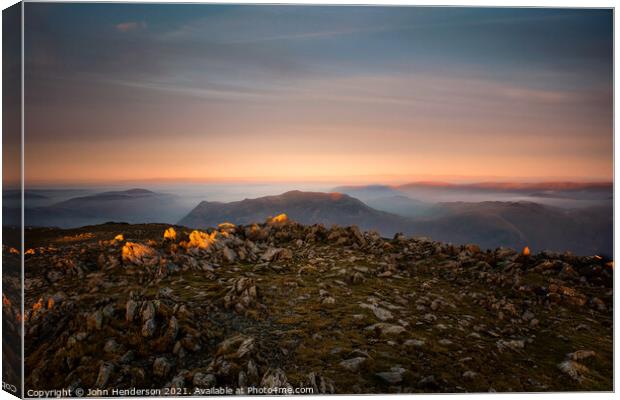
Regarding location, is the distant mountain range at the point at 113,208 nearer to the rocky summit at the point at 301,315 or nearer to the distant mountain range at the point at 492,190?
the rocky summit at the point at 301,315

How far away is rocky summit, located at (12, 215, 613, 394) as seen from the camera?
10.6 m

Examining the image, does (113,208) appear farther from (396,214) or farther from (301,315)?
(396,214)

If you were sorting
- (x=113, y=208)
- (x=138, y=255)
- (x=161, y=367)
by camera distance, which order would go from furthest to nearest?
(x=113, y=208) < (x=138, y=255) < (x=161, y=367)

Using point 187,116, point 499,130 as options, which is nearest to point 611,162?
point 499,130

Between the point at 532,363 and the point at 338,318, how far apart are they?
158 inches

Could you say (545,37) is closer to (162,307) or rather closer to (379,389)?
(379,389)

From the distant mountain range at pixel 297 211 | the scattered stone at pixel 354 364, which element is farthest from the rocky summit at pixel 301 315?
the distant mountain range at pixel 297 211

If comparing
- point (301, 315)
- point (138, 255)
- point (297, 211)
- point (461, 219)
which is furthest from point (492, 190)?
point (138, 255)

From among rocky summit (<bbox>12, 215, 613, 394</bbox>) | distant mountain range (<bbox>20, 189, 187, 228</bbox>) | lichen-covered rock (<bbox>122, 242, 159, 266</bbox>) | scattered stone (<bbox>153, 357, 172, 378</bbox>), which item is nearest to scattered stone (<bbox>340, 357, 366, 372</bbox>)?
rocky summit (<bbox>12, 215, 613, 394</bbox>)

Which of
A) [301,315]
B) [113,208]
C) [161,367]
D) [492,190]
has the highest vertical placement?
[492,190]

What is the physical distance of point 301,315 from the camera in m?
11.7

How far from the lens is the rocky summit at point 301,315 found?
10.6m

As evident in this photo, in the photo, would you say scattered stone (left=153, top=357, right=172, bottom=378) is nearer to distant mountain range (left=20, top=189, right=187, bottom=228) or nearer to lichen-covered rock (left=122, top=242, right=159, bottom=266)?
lichen-covered rock (left=122, top=242, right=159, bottom=266)

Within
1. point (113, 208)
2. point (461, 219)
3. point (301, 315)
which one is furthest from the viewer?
point (461, 219)
